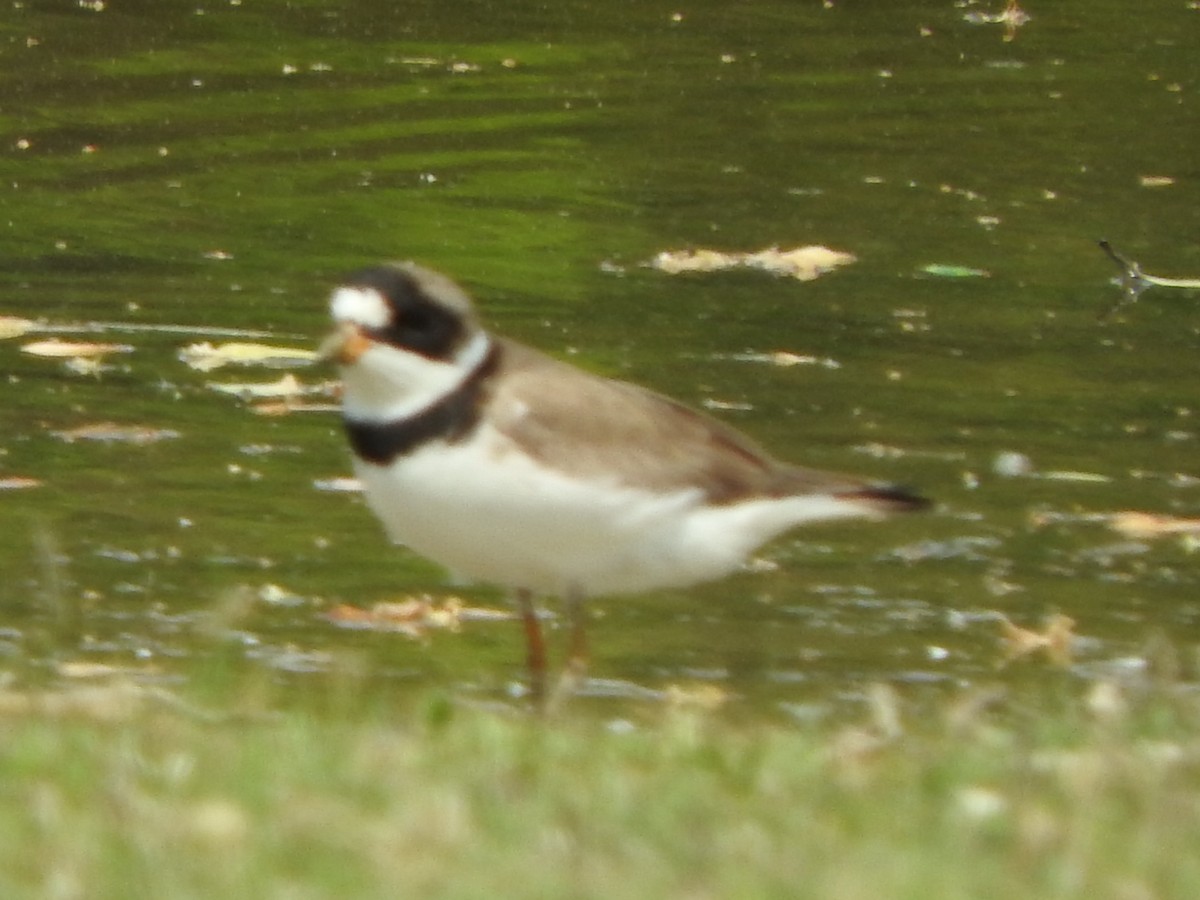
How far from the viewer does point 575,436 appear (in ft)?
21.7

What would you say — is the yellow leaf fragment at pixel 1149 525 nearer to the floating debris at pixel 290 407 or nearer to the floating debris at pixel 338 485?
the floating debris at pixel 338 485

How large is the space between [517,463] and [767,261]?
5.33 meters

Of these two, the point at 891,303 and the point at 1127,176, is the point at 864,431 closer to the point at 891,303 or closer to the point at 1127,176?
the point at 891,303

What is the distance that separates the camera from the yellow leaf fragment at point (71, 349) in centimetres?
1005

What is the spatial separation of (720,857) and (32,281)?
278 inches

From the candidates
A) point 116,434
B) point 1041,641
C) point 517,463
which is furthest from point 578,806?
point 116,434

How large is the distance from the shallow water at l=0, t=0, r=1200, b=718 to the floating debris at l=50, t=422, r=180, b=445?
0.04 metres

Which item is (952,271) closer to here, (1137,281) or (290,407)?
(1137,281)

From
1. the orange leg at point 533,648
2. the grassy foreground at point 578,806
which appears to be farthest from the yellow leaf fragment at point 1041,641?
the grassy foreground at point 578,806

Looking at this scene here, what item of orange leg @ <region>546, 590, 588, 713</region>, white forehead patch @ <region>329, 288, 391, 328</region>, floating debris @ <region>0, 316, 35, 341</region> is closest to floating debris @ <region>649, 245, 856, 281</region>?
floating debris @ <region>0, 316, 35, 341</region>

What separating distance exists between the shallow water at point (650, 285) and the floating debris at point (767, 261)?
13cm

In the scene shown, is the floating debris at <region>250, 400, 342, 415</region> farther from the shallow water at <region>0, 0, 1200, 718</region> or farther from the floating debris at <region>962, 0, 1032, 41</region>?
the floating debris at <region>962, 0, 1032, 41</region>

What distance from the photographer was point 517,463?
650cm

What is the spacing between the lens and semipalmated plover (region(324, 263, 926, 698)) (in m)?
6.50
